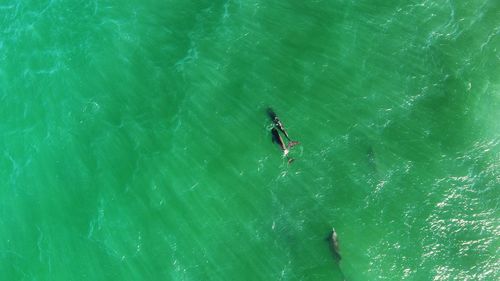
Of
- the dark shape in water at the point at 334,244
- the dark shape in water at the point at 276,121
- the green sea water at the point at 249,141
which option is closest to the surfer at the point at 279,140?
the dark shape in water at the point at 276,121

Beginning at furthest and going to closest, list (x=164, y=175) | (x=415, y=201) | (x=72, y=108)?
(x=72, y=108), (x=164, y=175), (x=415, y=201)

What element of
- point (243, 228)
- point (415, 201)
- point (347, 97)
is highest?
Result: point (347, 97)

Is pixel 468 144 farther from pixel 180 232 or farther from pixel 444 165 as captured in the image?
pixel 180 232

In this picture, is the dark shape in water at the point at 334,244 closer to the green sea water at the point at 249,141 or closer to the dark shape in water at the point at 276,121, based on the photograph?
the green sea water at the point at 249,141

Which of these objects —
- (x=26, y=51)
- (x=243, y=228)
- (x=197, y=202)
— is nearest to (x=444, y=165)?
(x=243, y=228)

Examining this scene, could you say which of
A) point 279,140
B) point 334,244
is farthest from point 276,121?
point 334,244

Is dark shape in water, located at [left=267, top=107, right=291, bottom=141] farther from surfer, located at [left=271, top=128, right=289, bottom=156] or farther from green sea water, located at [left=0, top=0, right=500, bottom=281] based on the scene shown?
green sea water, located at [left=0, top=0, right=500, bottom=281]
